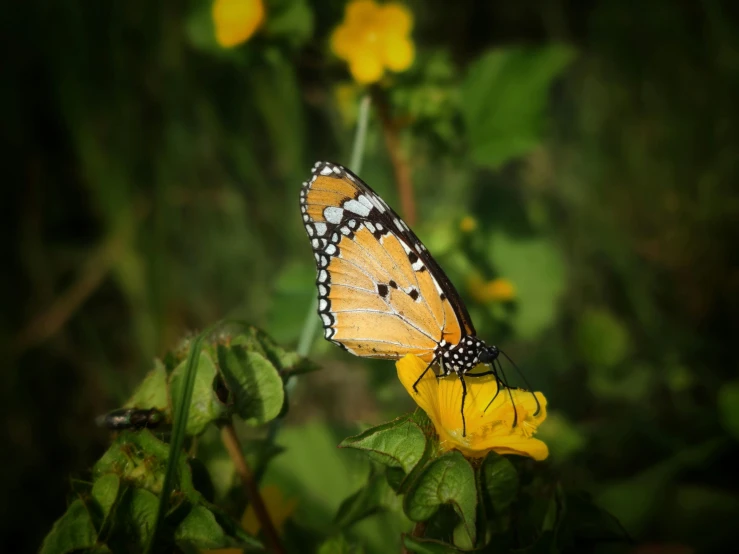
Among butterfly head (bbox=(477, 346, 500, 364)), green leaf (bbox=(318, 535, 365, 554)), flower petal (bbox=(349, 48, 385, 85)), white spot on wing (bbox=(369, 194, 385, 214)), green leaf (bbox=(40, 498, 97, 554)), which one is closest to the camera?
green leaf (bbox=(40, 498, 97, 554))

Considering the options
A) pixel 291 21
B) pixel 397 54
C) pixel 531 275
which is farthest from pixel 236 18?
pixel 531 275

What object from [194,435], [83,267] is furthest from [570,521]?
[83,267]

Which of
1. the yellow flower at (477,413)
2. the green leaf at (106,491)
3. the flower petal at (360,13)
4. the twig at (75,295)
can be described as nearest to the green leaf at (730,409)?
the yellow flower at (477,413)

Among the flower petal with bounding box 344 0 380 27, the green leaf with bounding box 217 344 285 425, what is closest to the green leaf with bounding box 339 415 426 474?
the green leaf with bounding box 217 344 285 425

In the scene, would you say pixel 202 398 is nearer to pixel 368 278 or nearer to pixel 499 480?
pixel 499 480

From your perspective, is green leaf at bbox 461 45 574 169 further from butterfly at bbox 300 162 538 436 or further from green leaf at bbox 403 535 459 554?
green leaf at bbox 403 535 459 554

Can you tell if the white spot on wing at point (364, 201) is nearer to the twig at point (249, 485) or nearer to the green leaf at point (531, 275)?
the twig at point (249, 485)

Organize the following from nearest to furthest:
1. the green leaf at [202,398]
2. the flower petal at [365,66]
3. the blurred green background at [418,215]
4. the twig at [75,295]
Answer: the green leaf at [202,398] → the flower petal at [365,66] → the blurred green background at [418,215] → the twig at [75,295]
